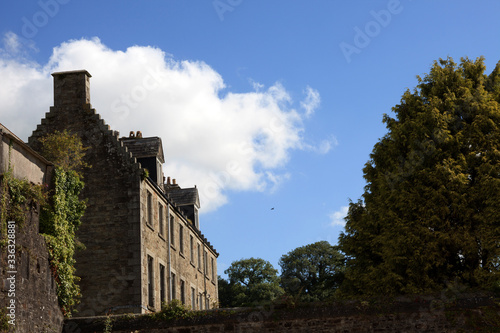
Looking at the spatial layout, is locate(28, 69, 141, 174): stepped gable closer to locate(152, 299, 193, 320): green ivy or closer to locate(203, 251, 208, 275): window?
locate(152, 299, 193, 320): green ivy

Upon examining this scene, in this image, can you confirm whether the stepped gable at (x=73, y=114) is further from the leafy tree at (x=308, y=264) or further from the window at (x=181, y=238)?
Result: the leafy tree at (x=308, y=264)

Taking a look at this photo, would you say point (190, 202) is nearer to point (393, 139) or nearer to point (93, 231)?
point (93, 231)

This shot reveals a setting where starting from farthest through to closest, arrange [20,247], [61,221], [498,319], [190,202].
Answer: [190,202] < [61,221] < [498,319] < [20,247]

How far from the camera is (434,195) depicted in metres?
20.6

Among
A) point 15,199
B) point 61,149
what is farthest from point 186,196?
point 15,199

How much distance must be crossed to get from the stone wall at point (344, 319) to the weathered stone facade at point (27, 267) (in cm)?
169

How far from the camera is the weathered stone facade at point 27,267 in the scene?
574 inches

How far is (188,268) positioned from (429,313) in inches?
650

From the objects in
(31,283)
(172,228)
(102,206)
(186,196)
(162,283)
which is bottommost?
(31,283)

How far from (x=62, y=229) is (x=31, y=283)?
2.49m

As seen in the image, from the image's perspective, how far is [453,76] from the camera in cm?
2262

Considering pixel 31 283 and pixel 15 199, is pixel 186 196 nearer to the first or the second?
pixel 31 283

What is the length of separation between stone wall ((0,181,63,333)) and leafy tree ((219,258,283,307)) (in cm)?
4294

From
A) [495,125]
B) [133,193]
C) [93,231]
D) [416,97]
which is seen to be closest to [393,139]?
[416,97]
